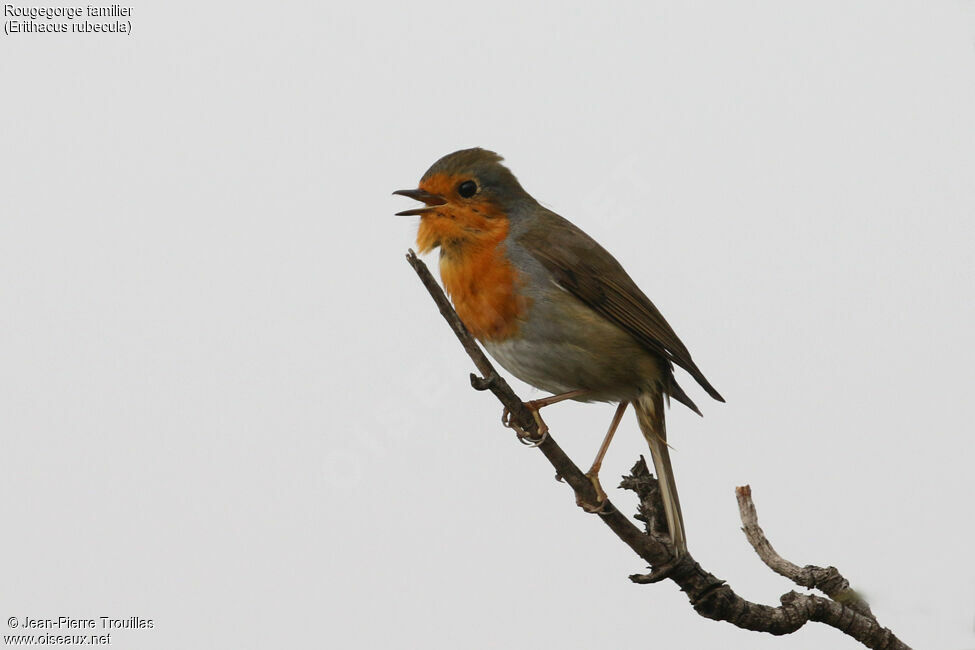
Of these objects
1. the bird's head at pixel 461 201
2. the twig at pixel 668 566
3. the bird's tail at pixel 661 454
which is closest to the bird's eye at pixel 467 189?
the bird's head at pixel 461 201

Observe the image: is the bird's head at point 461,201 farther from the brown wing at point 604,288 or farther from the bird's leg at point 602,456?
the bird's leg at point 602,456

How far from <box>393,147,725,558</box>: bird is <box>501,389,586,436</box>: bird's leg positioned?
0.01 metres

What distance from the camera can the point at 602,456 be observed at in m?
4.82

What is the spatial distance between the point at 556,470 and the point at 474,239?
1187 mm

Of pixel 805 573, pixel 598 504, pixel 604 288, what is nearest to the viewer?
pixel 805 573

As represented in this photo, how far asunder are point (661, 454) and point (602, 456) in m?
0.31

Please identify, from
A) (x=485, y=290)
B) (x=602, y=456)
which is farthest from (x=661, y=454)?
(x=485, y=290)

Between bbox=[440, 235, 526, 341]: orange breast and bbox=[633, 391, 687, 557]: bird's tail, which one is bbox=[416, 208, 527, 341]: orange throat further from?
bbox=[633, 391, 687, 557]: bird's tail

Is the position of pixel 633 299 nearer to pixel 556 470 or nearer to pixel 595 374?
pixel 595 374

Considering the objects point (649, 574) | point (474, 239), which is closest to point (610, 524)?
point (649, 574)

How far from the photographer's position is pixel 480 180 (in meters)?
5.02

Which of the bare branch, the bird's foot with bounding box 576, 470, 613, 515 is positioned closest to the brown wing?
the bare branch

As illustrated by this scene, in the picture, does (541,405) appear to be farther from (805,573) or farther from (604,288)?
(805,573)

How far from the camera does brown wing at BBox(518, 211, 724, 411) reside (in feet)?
16.1
